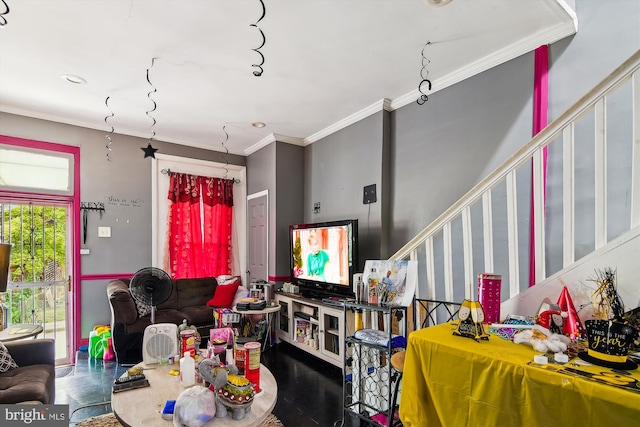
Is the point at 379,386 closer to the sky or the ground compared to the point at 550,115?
closer to the ground

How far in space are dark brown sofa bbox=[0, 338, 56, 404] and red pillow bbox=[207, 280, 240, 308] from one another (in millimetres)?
1987

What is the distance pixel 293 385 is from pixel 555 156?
2764 mm

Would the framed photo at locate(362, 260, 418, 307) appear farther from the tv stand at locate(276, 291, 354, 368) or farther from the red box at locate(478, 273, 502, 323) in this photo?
the tv stand at locate(276, 291, 354, 368)

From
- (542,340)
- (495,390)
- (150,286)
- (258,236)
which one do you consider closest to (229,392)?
(495,390)

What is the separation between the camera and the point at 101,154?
411 cm

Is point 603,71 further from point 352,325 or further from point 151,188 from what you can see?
point 151,188

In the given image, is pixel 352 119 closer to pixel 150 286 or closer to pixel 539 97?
pixel 539 97

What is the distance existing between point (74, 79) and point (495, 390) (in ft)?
12.3

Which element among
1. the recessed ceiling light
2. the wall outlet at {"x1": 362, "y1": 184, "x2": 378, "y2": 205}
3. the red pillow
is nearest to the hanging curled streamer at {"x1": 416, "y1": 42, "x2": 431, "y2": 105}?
the wall outlet at {"x1": 362, "y1": 184, "x2": 378, "y2": 205}

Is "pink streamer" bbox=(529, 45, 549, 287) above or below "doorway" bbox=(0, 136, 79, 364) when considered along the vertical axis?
above

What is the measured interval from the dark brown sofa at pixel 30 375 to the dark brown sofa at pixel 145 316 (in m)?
1.06

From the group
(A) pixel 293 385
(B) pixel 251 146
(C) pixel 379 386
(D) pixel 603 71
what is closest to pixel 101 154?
(B) pixel 251 146

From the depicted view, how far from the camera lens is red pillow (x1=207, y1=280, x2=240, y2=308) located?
4320 millimetres

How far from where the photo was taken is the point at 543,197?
177 centimetres
